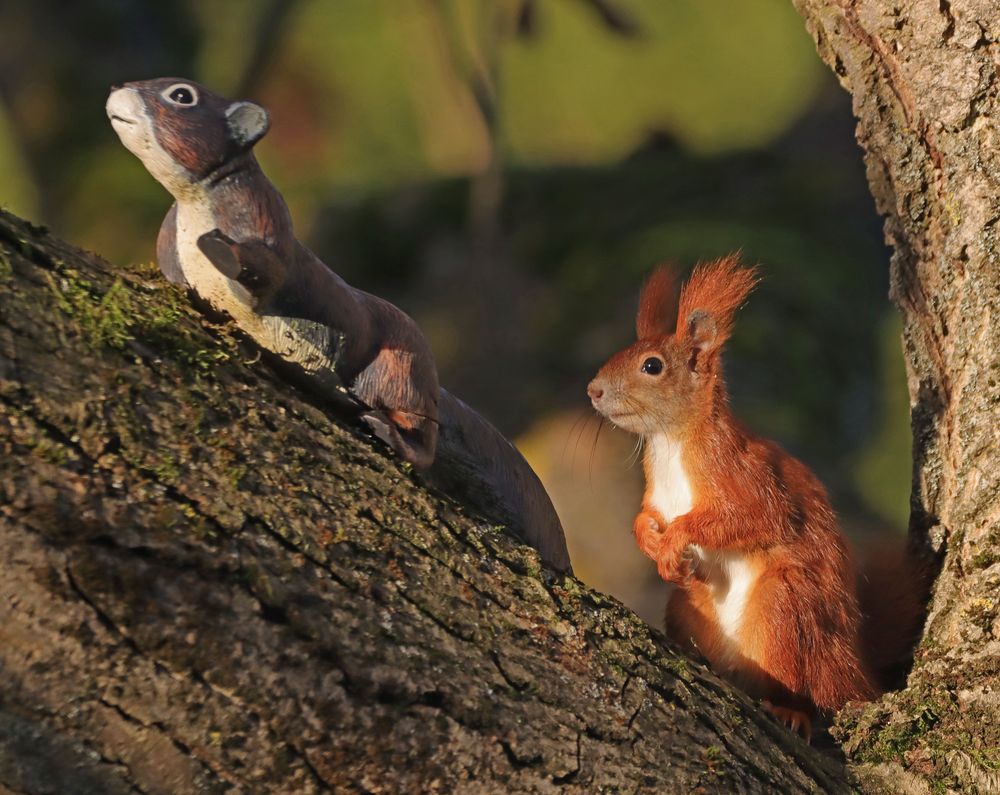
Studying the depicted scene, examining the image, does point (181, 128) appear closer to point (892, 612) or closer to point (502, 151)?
point (892, 612)

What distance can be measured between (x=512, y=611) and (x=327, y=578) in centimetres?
32

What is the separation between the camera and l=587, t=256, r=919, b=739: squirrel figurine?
2.38m

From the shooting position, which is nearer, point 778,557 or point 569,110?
point 778,557

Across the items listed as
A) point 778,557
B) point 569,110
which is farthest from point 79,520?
point 569,110

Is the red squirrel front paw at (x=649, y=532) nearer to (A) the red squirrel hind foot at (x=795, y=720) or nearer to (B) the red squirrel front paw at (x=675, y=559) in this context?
(B) the red squirrel front paw at (x=675, y=559)

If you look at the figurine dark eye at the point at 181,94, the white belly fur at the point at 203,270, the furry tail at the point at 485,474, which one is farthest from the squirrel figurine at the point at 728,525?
the figurine dark eye at the point at 181,94

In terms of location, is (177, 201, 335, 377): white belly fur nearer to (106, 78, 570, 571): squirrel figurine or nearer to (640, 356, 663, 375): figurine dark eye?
(106, 78, 570, 571): squirrel figurine

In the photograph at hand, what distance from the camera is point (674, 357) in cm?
276

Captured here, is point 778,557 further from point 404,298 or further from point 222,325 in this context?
point 404,298

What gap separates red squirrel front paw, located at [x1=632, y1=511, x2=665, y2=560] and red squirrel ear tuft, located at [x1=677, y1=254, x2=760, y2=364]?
403mm

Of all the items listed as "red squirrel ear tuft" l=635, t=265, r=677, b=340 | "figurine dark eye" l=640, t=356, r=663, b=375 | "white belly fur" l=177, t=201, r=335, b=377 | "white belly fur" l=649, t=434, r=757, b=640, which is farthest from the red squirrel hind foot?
"white belly fur" l=177, t=201, r=335, b=377

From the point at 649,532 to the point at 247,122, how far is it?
4.58 feet

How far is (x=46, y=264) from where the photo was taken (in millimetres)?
1562

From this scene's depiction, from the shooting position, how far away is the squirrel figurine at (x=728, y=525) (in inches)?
93.6
